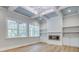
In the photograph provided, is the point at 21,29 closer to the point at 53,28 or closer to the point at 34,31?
the point at 34,31

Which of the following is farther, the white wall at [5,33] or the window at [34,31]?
the window at [34,31]

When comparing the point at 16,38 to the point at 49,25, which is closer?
the point at 16,38

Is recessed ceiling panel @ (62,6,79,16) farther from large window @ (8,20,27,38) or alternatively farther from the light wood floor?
large window @ (8,20,27,38)

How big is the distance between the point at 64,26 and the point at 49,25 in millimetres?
313

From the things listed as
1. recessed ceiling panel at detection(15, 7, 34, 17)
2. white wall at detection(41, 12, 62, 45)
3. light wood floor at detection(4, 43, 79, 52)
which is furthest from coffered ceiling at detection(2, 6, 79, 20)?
light wood floor at detection(4, 43, 79, 52)

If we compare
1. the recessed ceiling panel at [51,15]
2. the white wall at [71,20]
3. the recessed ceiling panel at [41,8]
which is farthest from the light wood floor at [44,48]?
the recessed ceiling panel at [41,8]

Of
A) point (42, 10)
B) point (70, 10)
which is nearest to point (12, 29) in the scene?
point (42, 10)

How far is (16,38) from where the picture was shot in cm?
141

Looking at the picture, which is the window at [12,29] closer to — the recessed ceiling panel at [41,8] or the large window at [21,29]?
the large window at [21,29]
